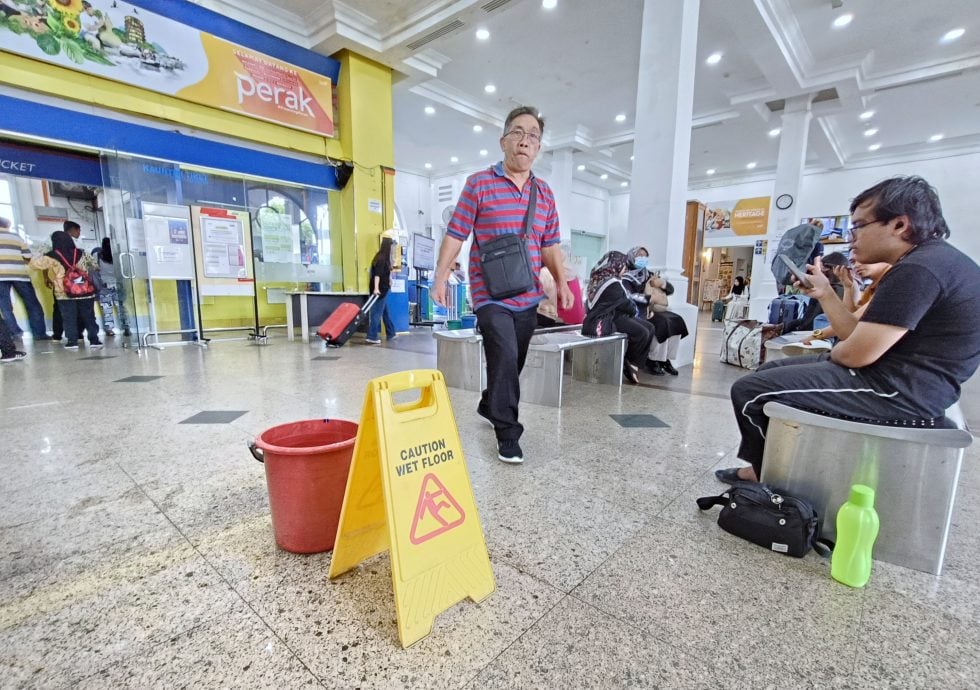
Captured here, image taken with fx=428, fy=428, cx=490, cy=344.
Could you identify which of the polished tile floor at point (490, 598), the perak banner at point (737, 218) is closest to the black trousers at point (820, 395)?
the polished tile floor at point (490, 598)

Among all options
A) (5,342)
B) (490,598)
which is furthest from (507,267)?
(5,342)

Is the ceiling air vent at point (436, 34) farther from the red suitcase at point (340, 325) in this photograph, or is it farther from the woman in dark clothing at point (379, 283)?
the red suitcase at point (340, 325)

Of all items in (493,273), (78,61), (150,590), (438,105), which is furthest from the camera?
(438,105)

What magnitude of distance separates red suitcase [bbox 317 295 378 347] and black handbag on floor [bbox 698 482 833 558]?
15.7 ft

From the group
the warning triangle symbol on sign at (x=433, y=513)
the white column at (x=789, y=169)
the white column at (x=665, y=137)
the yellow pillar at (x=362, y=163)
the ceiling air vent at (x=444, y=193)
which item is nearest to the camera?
the warning triangle symbol on sign at (x=433, y=513)

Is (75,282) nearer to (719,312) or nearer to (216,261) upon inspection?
(216,261)

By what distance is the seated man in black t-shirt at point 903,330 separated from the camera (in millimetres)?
1131

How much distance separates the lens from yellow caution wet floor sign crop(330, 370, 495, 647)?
3.00 ft

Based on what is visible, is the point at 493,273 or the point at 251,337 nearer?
the point at 493,273

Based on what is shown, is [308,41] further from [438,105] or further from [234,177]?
[438,105]

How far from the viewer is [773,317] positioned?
15.2ft

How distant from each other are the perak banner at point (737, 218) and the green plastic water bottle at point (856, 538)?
13.5 m

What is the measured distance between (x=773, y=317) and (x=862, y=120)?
7670 mm

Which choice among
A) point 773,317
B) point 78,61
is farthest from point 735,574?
point 78,61
